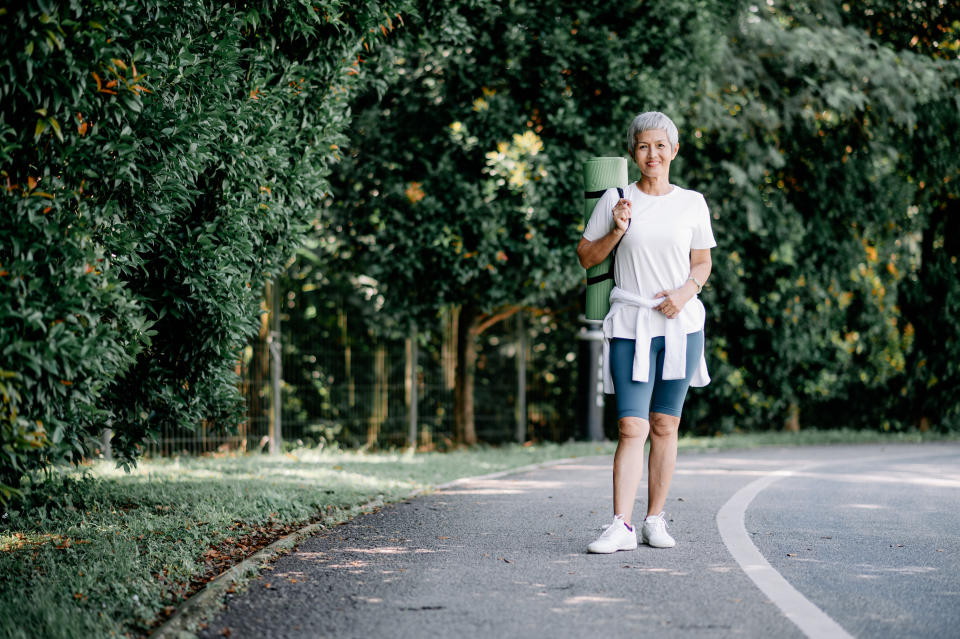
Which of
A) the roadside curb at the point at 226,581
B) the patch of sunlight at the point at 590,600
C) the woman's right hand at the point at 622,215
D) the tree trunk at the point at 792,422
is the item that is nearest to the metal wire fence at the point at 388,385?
the tree trunk at the point at 792,422

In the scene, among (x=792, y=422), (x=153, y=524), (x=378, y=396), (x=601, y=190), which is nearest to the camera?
(x=601, y=190)

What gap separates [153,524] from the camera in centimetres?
594

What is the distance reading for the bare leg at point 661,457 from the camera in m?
5.53

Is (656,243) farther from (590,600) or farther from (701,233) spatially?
(590,600)

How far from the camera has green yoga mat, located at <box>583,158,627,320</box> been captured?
561 centimetres

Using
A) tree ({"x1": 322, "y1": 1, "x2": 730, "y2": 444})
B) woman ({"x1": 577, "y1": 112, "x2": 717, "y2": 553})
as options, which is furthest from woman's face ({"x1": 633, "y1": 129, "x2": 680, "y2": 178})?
tree ({"x1": 322, "y1": 1, "x2": 730, "y2": 444})

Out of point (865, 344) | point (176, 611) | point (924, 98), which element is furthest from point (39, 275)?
point (865, 344)

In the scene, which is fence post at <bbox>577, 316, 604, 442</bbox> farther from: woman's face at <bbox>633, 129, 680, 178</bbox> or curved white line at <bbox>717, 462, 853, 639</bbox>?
woman's face at <bbox>633, 129, 680, 178</bbox>

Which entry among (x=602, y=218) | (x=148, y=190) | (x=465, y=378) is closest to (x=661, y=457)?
(x=602, y=218)

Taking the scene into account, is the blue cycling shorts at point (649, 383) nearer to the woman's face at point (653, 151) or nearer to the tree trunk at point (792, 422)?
the woman's face at point (653, 151)

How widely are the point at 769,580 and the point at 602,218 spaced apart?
6.70 ft

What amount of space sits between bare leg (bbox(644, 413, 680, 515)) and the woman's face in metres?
1.33

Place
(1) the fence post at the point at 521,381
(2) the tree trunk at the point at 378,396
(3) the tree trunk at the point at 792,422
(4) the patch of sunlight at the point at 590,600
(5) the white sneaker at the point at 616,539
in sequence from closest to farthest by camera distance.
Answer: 1. (4) the patch of sunlight at the point at 590,600
2. (5) the white sneaker at the point at 616,539
3. (2) the tree trunk at the point at 378,396
4. (1) the fence post at the point at 521,381
5. (3) the tree trunk at the point at 792,422

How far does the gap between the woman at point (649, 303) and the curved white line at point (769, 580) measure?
0.44 metres
